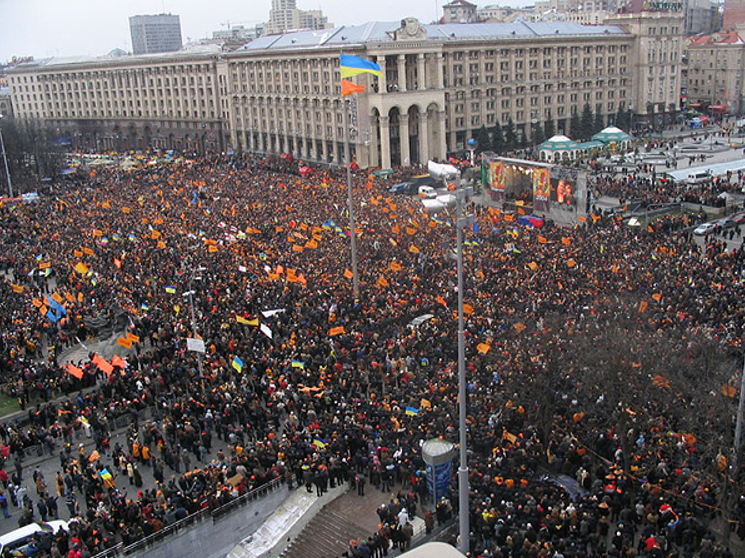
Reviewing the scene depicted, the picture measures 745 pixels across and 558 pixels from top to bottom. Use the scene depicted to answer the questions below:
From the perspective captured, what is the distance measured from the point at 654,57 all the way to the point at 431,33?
32.5 meters

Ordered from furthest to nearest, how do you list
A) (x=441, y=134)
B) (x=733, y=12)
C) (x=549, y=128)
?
(x=733, y=12)
(x=549, y=128)
(x=441, y=134)

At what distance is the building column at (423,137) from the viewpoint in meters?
73.2

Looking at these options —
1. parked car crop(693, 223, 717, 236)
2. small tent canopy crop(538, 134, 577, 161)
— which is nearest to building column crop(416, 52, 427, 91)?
small tent canopy crop(538, 134, 577, 161)

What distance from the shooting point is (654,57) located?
92.2m

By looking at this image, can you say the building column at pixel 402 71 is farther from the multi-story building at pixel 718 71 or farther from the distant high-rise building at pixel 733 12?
the distant high-rise building at pixel 733 12

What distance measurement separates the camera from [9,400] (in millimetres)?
26938

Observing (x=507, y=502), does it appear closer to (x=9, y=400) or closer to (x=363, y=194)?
(x=9, y=400)

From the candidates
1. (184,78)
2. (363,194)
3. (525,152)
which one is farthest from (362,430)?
(184,78)

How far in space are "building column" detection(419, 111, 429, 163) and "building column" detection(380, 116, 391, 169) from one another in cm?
338

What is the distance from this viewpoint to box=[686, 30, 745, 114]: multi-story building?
10331cm

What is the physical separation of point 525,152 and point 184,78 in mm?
49938

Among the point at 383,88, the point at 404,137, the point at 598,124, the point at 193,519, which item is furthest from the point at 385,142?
the point at 193,519

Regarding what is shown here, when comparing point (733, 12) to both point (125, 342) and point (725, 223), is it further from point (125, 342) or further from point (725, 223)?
point (125, 342)

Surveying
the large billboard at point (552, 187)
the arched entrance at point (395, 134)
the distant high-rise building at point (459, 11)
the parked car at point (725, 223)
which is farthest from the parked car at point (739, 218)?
the distant high-rise building at point (459, 11)
